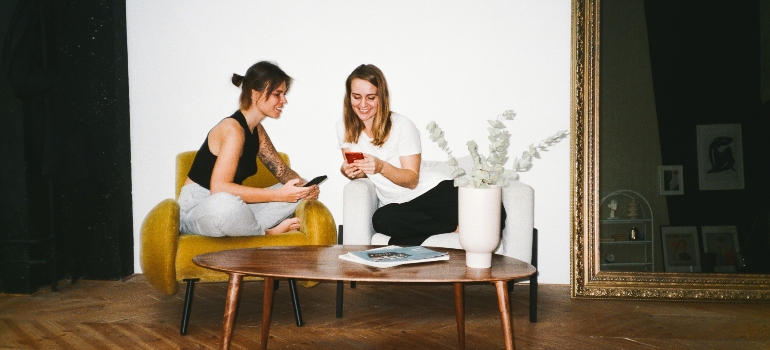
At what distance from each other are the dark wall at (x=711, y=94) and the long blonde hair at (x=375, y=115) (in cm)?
146

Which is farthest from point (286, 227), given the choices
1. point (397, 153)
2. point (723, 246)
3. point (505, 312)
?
point (723, 246)

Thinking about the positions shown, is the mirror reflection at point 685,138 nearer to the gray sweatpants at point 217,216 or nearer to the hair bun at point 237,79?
the gray sweatpants at point 217,216

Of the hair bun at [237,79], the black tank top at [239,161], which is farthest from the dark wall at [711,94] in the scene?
the hair bun at [237,79]

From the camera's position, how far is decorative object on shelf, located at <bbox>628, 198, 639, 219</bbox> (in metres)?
3.22

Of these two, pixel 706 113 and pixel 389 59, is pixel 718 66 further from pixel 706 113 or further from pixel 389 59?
pixel 389 59

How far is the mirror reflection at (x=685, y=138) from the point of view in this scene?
3160mm

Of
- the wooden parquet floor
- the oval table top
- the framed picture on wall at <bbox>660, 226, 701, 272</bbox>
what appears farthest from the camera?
the framed picture on wall at <bbox>660, 226, 701, 272</bbox>

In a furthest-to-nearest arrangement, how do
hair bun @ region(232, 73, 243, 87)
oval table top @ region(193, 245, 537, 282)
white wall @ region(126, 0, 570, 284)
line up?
1. white wall @ region(126, 0, 570, 284)
2. hair bun @ region(232, 73, 243, 87)
3. oval table top @ region(193, 245, 537, 282)

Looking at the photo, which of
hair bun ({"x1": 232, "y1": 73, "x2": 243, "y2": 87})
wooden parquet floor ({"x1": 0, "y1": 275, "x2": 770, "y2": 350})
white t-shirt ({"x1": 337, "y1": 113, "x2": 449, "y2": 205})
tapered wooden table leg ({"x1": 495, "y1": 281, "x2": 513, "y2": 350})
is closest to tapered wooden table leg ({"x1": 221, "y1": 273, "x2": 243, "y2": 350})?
wooden parquet floor ({"x1": 0, "y1": 275, "x2": 770, "y2": 350})

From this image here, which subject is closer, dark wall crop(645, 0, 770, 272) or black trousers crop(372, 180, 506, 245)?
black trousers crop(372, 180, 506, 245)

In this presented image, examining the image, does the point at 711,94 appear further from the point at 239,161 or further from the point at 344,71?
the point at 239,161

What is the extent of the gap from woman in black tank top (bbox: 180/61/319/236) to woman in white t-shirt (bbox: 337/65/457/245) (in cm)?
35

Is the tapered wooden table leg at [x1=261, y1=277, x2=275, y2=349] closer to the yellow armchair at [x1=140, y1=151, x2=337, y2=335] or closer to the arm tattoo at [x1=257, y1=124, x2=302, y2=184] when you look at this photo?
the yellow armchair at [x1=140, y1=151, x2=337, y2=335]

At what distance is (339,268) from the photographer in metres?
1.81
